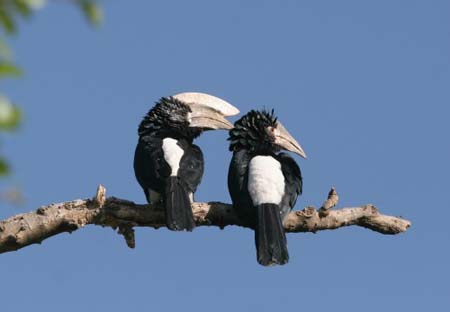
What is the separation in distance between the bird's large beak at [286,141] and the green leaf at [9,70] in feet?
18.7

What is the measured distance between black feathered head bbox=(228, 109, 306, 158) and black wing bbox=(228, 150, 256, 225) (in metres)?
0.11

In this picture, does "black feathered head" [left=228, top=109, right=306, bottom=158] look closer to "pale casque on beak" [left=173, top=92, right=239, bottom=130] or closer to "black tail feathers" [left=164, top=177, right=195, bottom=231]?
"pale casque on beak" [left=173, top=92, right=239, bottom=130]

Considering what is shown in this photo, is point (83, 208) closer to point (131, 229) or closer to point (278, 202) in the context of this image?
point (131, 229)

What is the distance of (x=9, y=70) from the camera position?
41.7 inches

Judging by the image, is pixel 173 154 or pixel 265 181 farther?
pixel 173 154

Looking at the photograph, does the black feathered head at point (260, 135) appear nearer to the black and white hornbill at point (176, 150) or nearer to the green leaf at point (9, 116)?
the black and white hornbill at point (176, 150)

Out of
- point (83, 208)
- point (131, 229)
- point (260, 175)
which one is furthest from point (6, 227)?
point (260, 175)

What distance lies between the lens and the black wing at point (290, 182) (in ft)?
19.0

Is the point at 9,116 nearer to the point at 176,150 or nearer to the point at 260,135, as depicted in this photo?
the point at 176,150

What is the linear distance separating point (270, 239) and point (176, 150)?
1.14m

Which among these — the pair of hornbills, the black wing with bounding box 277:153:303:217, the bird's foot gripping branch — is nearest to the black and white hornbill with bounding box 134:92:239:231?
the pair of hornbills

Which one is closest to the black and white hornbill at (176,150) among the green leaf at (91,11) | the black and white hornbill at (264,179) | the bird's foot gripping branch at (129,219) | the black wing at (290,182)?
the bird's foot gripping branch at (129,219)

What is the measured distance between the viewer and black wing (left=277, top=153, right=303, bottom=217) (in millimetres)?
5798

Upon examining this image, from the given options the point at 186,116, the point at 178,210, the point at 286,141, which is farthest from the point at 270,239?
the point at 186,116
